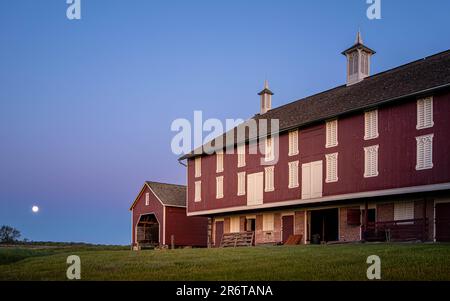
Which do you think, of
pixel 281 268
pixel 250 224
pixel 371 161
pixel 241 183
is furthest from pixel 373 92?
pixel 281 268

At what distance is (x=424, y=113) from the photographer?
93.7 ft

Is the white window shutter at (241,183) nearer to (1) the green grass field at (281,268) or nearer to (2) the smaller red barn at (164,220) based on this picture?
(2) the smaller red barn at (164,220)

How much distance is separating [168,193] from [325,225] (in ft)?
60.3

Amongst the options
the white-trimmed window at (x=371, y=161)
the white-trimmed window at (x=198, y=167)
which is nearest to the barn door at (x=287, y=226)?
the white-trimmed window at (x=371, y=161)

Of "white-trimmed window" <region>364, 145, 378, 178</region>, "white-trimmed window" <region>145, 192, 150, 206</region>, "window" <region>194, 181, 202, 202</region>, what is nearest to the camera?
"white-trimmed window" <region>364, 145, 378, 178</region>

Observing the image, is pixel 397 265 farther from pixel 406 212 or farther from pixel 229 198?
pixel 229 198

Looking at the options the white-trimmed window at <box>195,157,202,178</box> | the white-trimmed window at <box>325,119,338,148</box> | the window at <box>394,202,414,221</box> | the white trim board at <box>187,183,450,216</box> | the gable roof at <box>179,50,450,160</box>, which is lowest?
the window at <box>394,202,414,221</box>

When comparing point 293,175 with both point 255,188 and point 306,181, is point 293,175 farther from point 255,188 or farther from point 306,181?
point 255,188

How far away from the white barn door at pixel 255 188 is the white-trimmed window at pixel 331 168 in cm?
590

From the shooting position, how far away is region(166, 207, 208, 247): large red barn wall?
49.9 meters

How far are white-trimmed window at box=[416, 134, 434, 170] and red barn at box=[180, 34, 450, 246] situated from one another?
0.16ft

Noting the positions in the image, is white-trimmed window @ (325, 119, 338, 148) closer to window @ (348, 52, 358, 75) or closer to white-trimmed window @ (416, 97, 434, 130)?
white-trimmed window @ (416, 97, 434, 130)

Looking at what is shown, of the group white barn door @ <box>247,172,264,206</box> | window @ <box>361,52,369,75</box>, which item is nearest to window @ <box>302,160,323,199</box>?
white barn door @ <box>247,172,264,206</box>

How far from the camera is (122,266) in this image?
19891 millimetres
